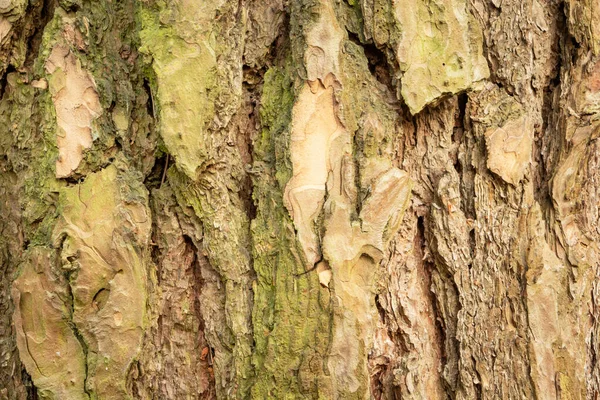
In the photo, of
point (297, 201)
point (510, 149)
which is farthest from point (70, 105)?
point (510, 149)

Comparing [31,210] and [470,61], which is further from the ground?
[470,61]

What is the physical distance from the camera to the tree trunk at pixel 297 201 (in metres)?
1.31

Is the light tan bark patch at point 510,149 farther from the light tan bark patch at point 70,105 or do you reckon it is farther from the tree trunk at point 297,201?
the light tan bark patch at point 70,105

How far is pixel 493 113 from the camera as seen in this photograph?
→ 142 cm

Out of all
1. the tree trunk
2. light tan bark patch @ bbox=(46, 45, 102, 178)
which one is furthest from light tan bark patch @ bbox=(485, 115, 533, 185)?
light tan bark patch @ bbox=(46, 45, 102, 178)

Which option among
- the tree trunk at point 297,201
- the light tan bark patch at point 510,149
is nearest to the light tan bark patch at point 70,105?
the tree trunk at point 297,201

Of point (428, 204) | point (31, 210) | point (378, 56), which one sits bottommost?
point (31, 210)

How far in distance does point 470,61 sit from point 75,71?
0.85 m

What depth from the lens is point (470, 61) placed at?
1.38 meters

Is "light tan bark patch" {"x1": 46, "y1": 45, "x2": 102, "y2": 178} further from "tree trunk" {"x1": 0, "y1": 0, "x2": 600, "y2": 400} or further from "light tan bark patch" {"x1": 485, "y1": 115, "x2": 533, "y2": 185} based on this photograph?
"light tan bark patch" {"x1": 485, "y1": 115, "x2": 533, "y2": 185}

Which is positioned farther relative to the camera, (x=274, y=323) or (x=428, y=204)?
(x=428, y=204)

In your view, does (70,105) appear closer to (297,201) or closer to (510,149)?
(297,201)

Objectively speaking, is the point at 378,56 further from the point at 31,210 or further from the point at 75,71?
the point at 31,210

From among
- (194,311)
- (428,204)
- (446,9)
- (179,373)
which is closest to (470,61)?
(446,9)
